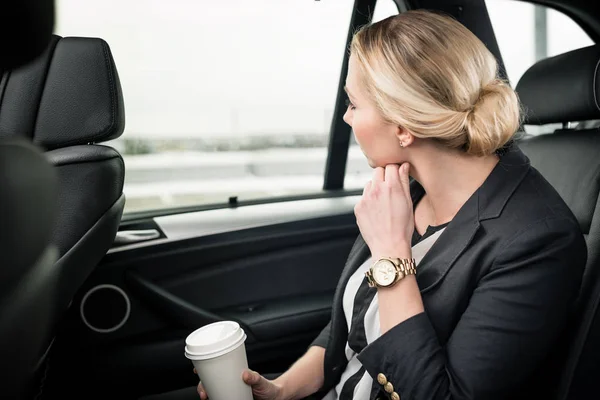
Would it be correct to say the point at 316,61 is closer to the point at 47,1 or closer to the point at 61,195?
the point at 61,195

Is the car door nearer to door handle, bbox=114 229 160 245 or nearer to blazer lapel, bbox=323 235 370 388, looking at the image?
door handle, bbox=114 229 160 245

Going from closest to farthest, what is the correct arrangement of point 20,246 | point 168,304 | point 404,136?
point 20,246 < point 404,136 < point 168,304

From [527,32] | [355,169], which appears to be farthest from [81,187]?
[527,32]

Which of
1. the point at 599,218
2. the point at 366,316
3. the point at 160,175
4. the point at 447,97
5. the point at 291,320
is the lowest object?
the point at 291,320

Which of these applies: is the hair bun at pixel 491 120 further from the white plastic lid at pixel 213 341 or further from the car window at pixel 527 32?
the car window at pixel 527 32

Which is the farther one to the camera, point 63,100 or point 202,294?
point 202,294

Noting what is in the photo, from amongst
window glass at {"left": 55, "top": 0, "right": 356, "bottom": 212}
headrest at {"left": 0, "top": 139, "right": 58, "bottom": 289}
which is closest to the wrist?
headrest at {"left": 0, "top": 139, "right": 58, "bottom": 289}

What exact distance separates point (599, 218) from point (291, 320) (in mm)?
1117

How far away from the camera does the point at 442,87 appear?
45.3 inches

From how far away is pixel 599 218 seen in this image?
1251mm

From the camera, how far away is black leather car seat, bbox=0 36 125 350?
1.42 m

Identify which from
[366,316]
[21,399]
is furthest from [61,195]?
[366,316]

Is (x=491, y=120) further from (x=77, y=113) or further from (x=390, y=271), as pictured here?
(x=77, y=113)

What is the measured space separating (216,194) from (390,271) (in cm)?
158
